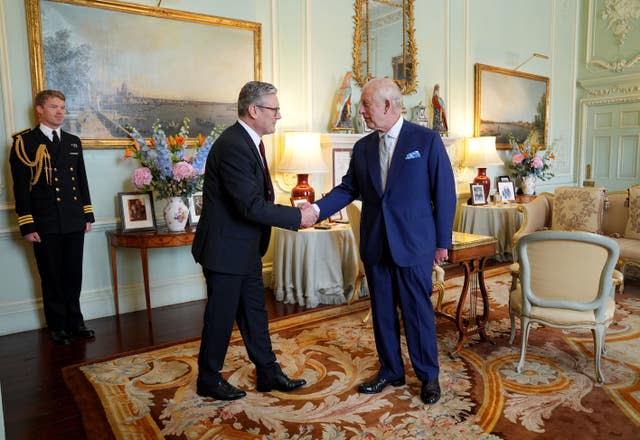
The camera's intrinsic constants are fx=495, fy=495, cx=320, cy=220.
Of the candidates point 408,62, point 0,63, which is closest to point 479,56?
point 408,62

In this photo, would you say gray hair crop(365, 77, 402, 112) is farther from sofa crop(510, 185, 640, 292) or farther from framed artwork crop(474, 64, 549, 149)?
framed artwork crop(474, 64, 549, 149)

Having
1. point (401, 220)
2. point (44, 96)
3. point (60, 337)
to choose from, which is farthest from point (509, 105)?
point (60, 337)

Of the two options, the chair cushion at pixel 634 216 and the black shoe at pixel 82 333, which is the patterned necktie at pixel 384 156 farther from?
the chair cushion at pixel 634 216

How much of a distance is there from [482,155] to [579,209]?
1.42 metres

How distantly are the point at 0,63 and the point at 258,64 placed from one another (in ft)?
7.05

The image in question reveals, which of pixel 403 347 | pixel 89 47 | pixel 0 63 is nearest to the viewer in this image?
pixel 403 347

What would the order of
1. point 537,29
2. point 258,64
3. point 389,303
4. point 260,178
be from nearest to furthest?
point 260,178, point 389,303, point 258,64, point 537,29

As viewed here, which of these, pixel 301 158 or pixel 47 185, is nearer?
pixel 47 185

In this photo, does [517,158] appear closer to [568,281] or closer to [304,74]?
[304,74]

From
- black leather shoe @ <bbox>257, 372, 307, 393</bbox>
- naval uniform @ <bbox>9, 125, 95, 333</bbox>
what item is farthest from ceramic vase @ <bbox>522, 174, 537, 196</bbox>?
naval uniform @ <bbox>9, 125, 95, 333</bbox>

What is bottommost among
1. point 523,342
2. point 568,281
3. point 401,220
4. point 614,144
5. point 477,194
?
point 523,342

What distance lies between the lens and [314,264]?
444cm

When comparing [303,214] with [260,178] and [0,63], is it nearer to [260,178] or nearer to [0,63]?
[260,178]

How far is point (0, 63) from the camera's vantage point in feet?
12.2
